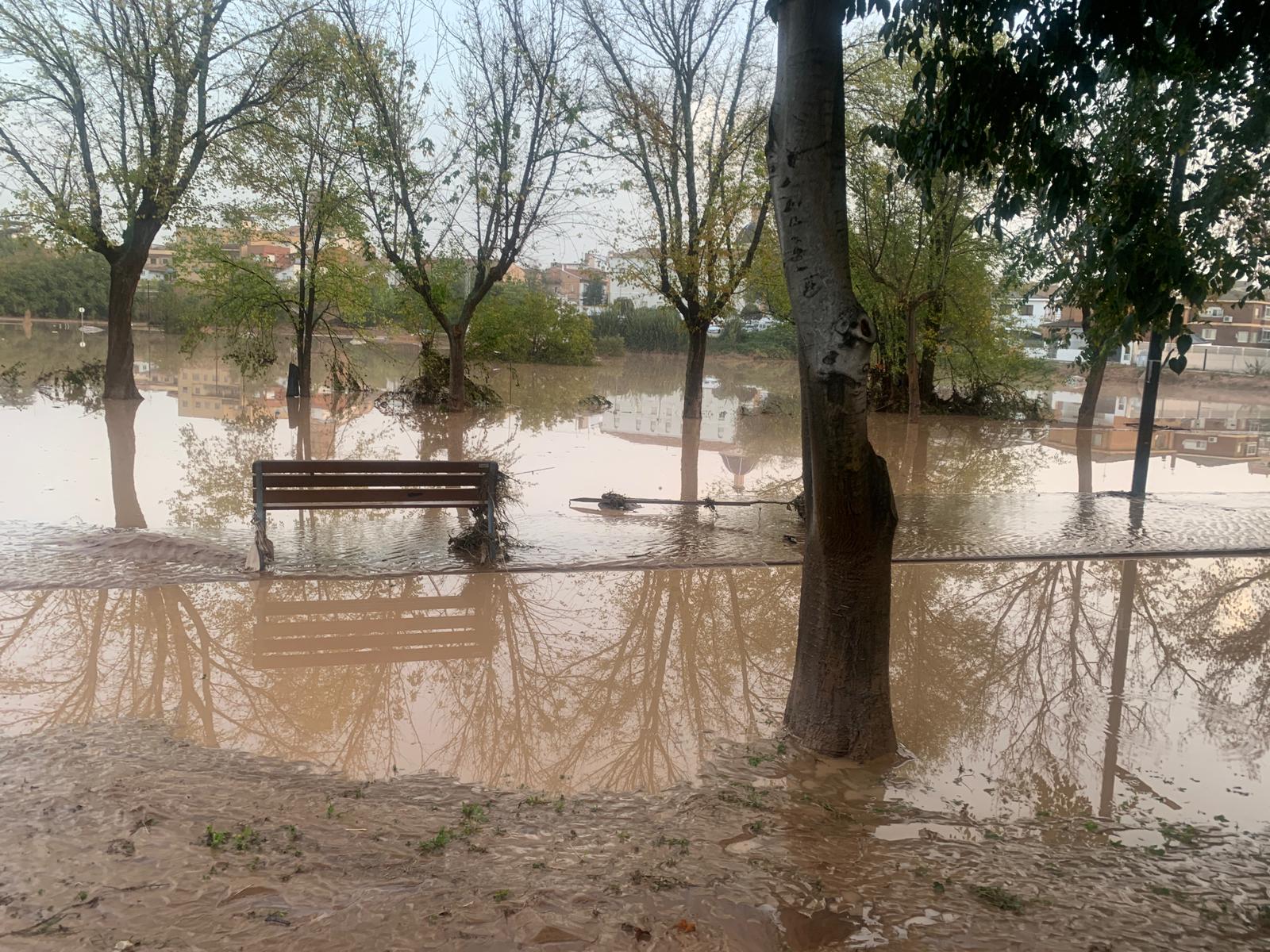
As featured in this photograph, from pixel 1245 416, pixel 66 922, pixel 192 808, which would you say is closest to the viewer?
pixel 66 922

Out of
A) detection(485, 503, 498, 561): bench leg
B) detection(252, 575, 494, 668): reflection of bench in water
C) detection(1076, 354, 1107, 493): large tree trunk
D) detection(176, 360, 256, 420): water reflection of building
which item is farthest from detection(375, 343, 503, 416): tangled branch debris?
detection(252, 575, 494, 668): reflection of bench in water

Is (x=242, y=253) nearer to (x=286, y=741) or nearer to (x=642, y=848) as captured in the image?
(x=286, y=741)

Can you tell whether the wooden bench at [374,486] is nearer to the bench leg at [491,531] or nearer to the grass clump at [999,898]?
the bench leg at [491,531]

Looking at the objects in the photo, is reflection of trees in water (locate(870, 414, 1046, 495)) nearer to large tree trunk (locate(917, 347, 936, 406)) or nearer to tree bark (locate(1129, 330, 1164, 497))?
large tree trunk (locate(917, 347, 936, 406))

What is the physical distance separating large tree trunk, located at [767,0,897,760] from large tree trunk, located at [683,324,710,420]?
18.6m

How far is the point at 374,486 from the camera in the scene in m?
9.76

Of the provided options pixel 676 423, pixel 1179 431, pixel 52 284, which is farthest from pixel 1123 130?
pixel 52 284

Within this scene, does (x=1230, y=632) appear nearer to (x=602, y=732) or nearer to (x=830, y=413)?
(x=830, y=413)

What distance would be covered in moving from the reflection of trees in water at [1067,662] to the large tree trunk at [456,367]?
18.2 metres

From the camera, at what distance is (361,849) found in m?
3.95

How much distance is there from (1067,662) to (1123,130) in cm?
402

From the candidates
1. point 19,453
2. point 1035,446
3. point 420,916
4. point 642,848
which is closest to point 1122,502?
point 1035,446

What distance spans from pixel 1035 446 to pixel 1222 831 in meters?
19.8

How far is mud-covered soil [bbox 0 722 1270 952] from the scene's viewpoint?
3.35 meters
